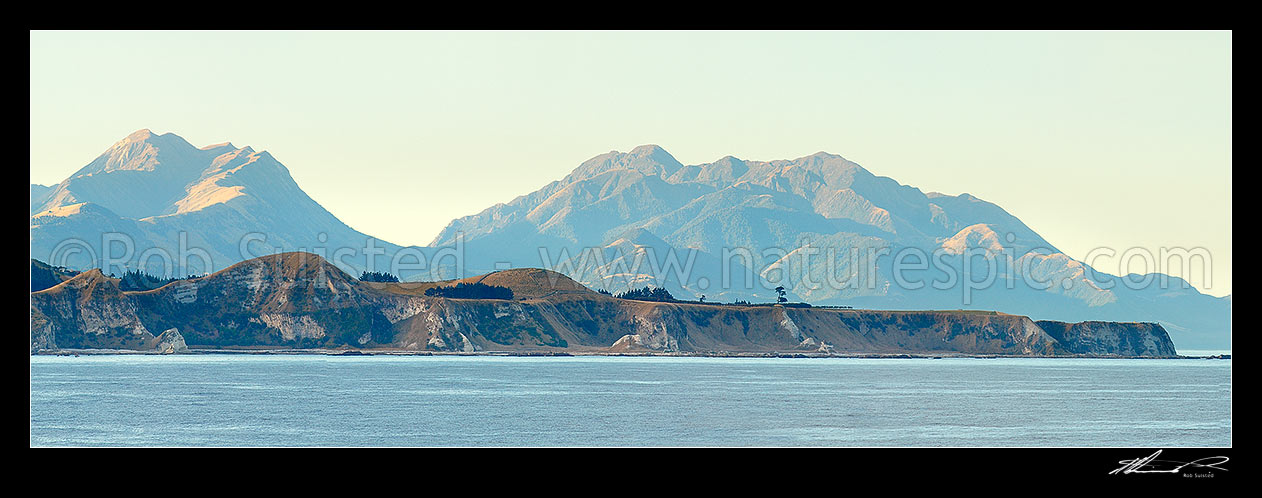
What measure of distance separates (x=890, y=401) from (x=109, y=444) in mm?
72933

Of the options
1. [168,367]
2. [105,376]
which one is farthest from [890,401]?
[168,367]

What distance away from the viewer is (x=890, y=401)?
132125mm

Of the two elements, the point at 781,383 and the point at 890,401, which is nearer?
the point at 890,401

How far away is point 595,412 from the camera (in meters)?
111
